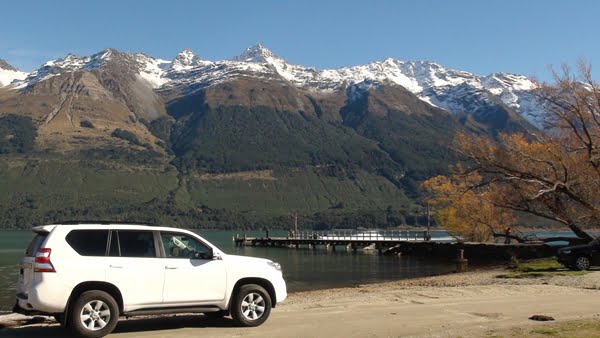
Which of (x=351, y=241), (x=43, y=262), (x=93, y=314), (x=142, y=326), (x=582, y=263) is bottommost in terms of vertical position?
(x=142, y=326)

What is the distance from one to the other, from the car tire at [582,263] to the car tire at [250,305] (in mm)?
22639

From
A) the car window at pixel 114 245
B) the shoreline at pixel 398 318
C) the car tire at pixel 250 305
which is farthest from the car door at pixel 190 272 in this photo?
the car window at pixel 114 245

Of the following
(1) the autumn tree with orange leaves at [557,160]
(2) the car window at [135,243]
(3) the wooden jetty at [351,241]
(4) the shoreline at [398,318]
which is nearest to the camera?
(2) the car window at [135,243]

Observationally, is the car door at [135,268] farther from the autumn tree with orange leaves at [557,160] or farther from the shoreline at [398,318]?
the autumn tree with orange leaves at [557,160]

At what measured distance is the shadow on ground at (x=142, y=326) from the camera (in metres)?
13.6

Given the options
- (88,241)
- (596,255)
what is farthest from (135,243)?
(596,255)

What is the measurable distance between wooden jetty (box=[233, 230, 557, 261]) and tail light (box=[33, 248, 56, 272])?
3825 centimetres

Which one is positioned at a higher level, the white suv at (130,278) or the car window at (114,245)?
the car window at (114,245)

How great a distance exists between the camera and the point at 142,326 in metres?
14.5

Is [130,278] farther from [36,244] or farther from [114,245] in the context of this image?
[36,244]

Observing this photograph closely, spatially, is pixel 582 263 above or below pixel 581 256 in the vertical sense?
below

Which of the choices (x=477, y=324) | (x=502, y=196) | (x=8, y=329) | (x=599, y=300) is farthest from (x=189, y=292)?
(x=502, y=196)

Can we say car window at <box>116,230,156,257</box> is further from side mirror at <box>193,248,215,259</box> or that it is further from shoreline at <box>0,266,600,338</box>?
shoreline at <box>0,266,600,338</box>

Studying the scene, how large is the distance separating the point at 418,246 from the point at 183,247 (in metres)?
72.4
